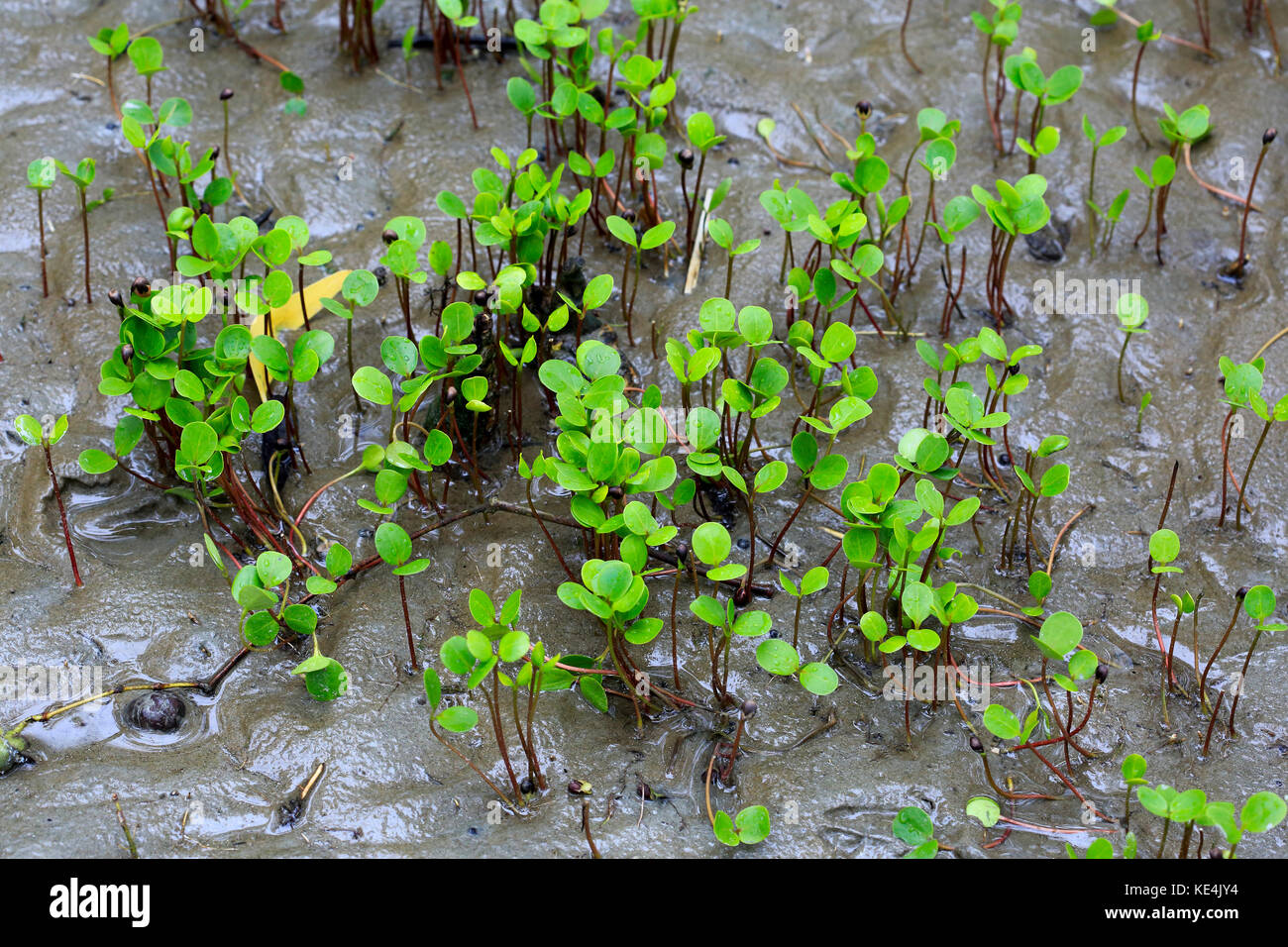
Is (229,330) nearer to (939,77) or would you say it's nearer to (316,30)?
(316,30)

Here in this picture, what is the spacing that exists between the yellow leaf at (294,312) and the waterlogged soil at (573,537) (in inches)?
6.0

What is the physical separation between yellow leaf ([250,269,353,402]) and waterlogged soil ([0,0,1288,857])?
6.0 inches

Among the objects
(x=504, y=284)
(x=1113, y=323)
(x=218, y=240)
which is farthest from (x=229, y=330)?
(x=1113, y=323)

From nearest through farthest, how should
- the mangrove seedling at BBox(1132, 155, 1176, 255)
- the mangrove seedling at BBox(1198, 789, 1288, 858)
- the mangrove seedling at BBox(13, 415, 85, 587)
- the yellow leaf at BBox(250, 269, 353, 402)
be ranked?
the mangrove seedling at BBox(1198, 789, 1288, 858) → the mangrove seedling at BBox(13, 415, 85, 587) → the yellow leaf at BBox(250, 269, 353, 402) → the mangrove seedling at BBox(1132, 155, 1176, 255)

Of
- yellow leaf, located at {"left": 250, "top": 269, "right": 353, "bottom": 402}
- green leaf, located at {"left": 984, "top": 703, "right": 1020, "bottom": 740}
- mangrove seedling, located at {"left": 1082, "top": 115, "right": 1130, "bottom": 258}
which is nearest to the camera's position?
green leaf, located at {"left": 984, "top": 703, "right": 1020, "bottom": 740}

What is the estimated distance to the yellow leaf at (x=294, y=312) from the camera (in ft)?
10.2

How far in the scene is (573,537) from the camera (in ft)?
9.50

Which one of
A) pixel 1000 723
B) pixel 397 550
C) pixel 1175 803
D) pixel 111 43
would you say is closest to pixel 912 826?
pixel 1000 723

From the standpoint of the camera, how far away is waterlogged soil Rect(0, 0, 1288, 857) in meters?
2.40

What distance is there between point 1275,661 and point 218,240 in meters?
2.93

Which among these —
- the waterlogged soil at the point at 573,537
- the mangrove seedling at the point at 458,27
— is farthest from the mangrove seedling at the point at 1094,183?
the mangrove seedling at the point at 458,27

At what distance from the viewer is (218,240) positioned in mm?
2904

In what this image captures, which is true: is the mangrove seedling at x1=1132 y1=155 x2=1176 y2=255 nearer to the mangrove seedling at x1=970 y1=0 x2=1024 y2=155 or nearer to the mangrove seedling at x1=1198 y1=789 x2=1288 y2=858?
the mangrove seedling at x1=970 y1=0 x2=1024 y2=155

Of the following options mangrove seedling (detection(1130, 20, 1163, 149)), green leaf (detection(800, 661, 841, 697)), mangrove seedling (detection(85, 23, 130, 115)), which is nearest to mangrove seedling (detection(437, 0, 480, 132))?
mangrove seedling (detection(85, 23, 130, 115))
